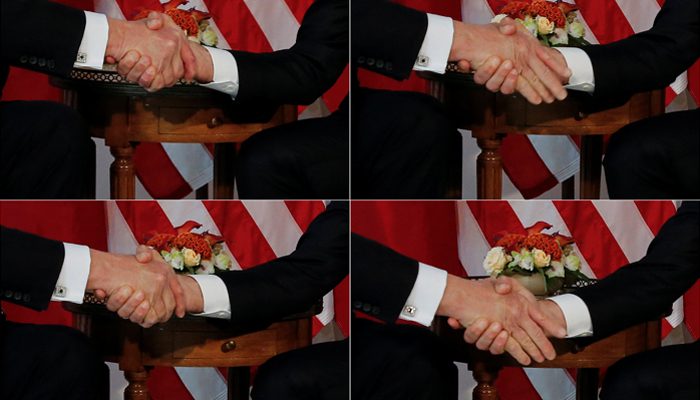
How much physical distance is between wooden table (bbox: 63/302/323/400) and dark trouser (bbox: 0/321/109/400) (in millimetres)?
31

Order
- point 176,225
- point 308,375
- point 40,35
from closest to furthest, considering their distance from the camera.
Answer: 1. point 40,35
2. point 176,225
3. point 308,375

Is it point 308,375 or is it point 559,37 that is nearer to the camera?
point 559,37

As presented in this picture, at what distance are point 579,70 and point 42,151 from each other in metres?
0.88

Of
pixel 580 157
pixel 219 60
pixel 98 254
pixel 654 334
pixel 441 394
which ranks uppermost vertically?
pixel 219 60

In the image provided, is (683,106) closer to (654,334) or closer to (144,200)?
(654,334)

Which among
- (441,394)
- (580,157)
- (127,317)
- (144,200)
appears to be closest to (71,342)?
(127,317)

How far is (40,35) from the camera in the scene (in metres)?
1.25

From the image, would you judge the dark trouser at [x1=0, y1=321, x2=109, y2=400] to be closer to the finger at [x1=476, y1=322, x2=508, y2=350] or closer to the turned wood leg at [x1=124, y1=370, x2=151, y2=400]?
the turned wood leg at [x1=124, y1=370, x2=151, y2=400]

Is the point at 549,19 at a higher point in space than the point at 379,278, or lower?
higher

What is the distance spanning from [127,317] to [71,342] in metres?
0.10

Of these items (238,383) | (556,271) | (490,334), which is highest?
(556,271)

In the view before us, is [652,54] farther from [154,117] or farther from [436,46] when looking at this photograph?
[154,117]

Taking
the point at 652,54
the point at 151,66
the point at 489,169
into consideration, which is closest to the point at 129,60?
the point at 151,66

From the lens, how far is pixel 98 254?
131 centimetres
